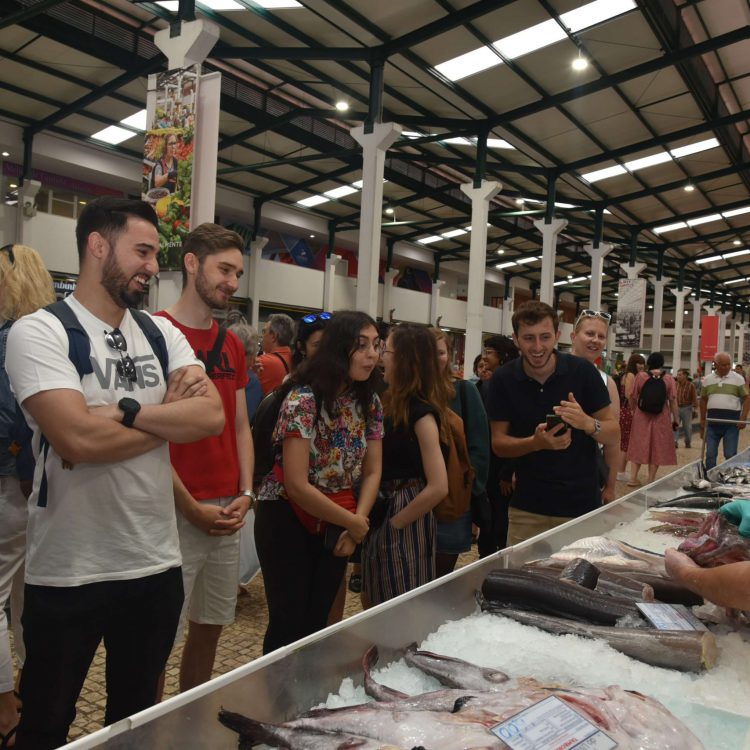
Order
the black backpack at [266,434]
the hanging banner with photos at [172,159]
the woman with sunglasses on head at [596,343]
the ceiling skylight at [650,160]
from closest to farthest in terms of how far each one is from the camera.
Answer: the black backpack at [266,434]
the woman with sunglasses on head at [596,343]
the hanging banner with photos at [172,159]
the ceiling skylight at [650,160]

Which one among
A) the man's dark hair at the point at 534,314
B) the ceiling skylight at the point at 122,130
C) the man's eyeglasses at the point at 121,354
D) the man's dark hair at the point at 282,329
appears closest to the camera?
the man's eyeglasses at the point at 121,354

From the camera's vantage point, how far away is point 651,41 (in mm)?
8547

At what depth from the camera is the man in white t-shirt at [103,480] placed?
1.41 metres

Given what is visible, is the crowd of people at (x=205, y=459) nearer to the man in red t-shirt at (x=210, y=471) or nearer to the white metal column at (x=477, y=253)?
the man in red t-shirt at (x=210, y=471)

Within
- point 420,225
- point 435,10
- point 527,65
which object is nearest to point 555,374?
point 435,10

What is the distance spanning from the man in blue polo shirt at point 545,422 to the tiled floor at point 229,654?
1.28 m

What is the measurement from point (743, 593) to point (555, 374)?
4.78ft

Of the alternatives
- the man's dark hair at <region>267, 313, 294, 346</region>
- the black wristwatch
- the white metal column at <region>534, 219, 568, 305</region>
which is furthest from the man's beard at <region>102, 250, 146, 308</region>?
the white metal column at <region>534, 219, 568, 305</region>

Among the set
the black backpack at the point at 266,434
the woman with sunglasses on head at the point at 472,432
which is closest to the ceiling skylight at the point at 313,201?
the woman with sunglasses on head at the point at 472,432

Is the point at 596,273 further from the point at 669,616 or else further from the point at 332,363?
the point at 669,616

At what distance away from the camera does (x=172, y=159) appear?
4836 mm

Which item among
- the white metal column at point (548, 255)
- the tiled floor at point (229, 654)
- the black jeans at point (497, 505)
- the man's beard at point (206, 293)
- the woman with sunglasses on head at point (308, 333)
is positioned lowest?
the tiled floor at point (229, 654)

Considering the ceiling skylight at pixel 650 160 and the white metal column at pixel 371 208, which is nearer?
the white metal column at pixel 371 208

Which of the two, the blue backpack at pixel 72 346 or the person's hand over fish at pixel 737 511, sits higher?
the blue backpack at pixel 72 346
